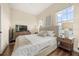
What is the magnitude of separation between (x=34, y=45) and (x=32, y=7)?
0.70 meters

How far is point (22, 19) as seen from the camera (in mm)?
1705

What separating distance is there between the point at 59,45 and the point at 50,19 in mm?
524

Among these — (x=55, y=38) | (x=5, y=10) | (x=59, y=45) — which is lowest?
(x=59, y=45)

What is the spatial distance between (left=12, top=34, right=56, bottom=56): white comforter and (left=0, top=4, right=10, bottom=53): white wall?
0.21m

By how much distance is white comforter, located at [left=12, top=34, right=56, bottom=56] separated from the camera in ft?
5.41

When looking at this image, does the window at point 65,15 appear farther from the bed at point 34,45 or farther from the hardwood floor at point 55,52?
the hardwood floor at point 55,52

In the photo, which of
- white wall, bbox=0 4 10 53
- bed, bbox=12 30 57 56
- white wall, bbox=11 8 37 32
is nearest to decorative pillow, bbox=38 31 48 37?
bed, bbox=12 30 57 56

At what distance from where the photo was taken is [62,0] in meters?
1.68

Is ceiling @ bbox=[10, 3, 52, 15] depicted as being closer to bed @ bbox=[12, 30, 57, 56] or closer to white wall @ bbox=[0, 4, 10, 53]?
white wall @ bbox=[0, 4, 10, 53]

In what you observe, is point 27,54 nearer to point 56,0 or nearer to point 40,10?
point 40,10

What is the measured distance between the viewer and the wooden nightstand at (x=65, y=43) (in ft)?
5.57

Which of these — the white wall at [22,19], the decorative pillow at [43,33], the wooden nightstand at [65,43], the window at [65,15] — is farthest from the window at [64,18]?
the white wall at [22,19]

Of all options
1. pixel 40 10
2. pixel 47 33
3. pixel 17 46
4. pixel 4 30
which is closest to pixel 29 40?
pixel 17 46

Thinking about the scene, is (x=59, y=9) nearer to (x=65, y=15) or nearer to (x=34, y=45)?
(x=65, y=15)
